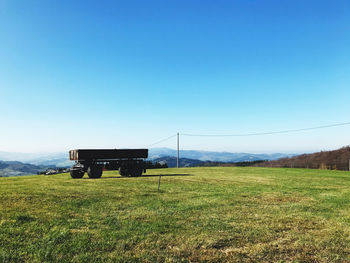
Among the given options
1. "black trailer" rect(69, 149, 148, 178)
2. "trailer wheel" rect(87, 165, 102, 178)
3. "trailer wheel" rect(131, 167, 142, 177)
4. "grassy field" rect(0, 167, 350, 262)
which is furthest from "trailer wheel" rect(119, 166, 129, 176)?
"grassy field" rect(0, 167, 350, 262)

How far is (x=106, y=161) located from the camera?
22047 millimetres

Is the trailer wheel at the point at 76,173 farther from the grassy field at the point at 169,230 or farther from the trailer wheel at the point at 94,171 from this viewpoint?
the grassy field at the point at 169,230

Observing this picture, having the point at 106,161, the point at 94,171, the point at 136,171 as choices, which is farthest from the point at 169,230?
the point at 136,171

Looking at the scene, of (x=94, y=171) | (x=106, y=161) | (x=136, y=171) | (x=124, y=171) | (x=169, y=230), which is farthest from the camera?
(x=136, y=171)

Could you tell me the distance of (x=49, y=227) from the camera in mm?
6441

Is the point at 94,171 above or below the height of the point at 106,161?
below

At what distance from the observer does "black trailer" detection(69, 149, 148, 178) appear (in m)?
20.8

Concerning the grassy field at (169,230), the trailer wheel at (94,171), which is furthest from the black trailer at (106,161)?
the grassy field at (169,230)

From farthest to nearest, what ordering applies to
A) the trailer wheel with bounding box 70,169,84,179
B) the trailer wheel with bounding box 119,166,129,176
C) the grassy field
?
the trailer wheel with bounding box 119,166,129,176 → the trailer wheel with bounding box 70,169,84,179 → the grassy field

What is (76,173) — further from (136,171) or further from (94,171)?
(136,171)

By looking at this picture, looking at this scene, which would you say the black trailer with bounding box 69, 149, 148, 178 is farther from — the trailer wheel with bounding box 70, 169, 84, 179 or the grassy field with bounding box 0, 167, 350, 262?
the grassy field with bounding box 0, 167, 350, 262

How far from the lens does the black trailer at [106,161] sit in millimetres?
20812

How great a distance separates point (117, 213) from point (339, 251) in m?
6.23

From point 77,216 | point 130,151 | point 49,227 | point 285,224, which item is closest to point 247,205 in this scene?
point 285,224
